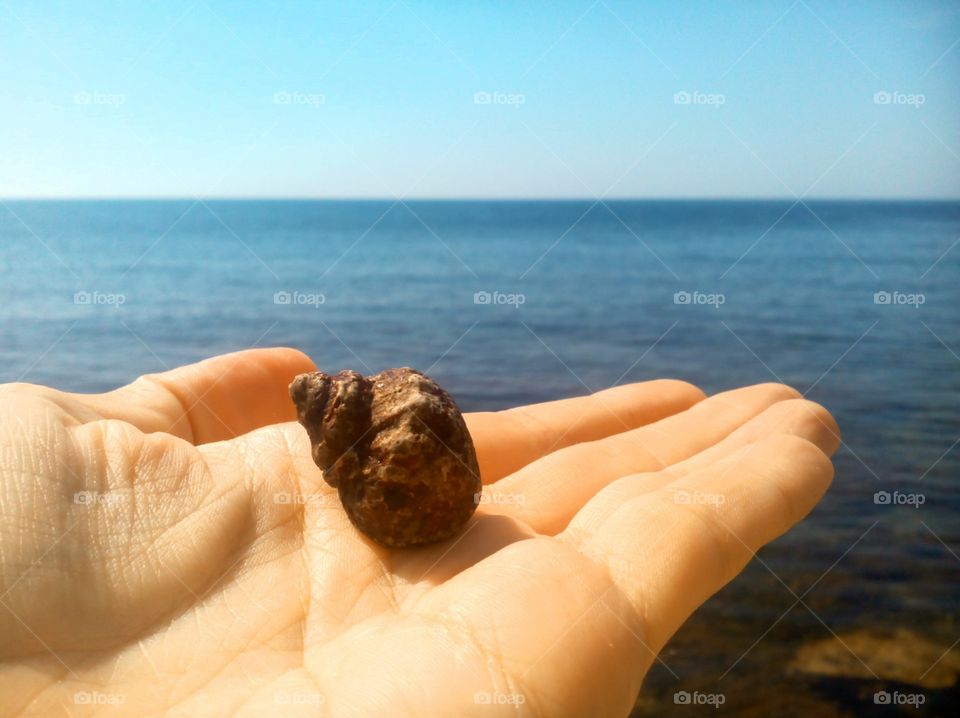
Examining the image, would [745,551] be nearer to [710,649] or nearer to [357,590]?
[357,590]

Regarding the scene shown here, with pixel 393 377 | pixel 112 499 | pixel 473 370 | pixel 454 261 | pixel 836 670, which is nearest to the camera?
pixel 112 499

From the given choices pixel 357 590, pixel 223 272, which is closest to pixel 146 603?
pixel 357 590
